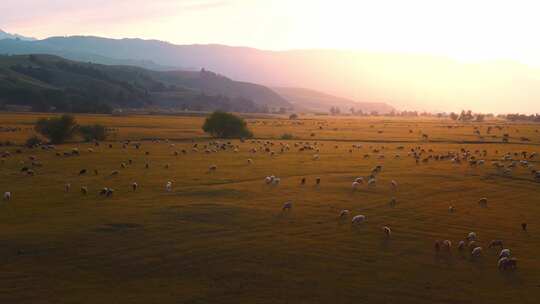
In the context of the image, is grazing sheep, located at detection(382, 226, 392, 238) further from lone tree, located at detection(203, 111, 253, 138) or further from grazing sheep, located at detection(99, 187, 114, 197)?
lone tree, located at detection(203, 111, 253, 138)

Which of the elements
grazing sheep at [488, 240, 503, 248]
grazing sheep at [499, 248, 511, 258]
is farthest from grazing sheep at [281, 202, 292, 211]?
grazing sheep at [499, 248, 511, 258]

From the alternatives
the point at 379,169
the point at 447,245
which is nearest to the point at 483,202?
the point at 447,245

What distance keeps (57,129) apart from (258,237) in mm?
71718

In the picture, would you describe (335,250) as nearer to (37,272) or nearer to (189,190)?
(37,272)

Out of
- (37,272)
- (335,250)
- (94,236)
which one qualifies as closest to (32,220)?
(94,236)

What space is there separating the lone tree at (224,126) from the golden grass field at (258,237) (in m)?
55.1

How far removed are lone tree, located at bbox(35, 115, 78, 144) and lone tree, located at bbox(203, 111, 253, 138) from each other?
87.8 feet

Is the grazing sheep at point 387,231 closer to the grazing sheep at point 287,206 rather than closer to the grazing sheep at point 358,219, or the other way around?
the grazing sheep at point 358,219

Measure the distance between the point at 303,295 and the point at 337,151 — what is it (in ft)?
191

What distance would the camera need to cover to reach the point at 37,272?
26.3 meters

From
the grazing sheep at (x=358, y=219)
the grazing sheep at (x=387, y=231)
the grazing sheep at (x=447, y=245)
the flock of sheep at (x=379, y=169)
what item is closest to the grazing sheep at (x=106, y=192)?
the flock of sheep at (x=379, y=169)

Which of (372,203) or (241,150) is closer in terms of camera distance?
(372,203)

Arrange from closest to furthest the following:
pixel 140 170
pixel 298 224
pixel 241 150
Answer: pixel 298 224 → pixel 140 170 → pixel 241 150

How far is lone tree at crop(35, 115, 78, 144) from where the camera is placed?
308 ft
